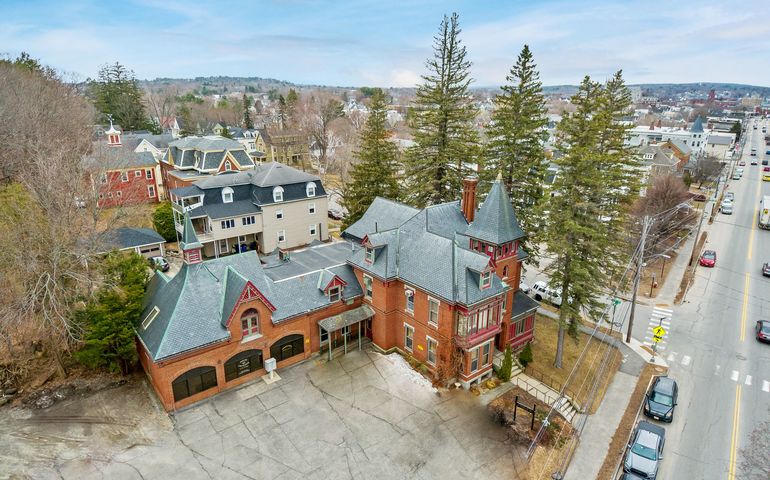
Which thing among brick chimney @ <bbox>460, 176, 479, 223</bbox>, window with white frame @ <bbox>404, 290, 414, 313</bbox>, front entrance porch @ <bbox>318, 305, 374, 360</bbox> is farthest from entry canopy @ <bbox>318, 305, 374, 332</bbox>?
brick chimney @ <bbox>460, 176, 479, 223</bbox>

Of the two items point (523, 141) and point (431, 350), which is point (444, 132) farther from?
point (431, 350)

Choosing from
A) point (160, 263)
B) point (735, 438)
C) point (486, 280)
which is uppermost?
point (486, 280)

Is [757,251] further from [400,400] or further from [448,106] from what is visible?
[400,400]

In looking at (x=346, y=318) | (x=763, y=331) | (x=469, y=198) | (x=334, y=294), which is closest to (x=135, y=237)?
(x=334, y=294)

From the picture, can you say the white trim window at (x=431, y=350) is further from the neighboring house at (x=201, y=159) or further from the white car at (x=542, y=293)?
the neighboring house at (x=201, y=159)

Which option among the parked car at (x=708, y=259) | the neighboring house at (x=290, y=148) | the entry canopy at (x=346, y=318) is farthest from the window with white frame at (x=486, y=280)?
the neighboring house at (x=290, y=148)
